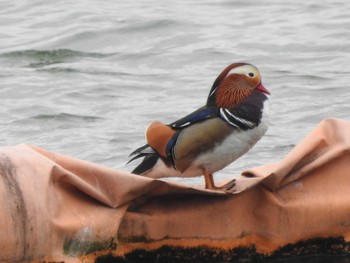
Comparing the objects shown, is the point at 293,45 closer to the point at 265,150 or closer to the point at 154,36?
the point at 154,36

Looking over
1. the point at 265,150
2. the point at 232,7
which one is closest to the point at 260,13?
the point at 232,7

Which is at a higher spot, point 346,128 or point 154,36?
point 346,128

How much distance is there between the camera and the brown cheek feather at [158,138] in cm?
516

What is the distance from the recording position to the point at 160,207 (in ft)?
15.2

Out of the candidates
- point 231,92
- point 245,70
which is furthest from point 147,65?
point 231,92

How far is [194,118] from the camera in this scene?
527cm

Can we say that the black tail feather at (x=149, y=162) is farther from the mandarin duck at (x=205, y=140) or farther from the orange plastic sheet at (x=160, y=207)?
the orange plastic sheet at (x=160, y=207)

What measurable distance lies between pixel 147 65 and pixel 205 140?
5.99 meters

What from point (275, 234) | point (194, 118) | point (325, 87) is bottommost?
point (325, 87)

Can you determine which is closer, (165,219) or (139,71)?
(165,219)

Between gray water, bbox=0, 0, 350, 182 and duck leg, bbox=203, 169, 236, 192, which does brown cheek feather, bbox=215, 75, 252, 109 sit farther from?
gray water, bbox=0, 0, 350, 182

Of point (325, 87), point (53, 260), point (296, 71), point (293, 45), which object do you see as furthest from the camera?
point (293, 45)

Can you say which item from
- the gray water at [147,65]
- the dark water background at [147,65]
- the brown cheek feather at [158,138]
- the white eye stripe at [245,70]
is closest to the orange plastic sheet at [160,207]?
the brown cheek feather at [158,138]

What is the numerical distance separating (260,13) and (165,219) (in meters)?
8.70
